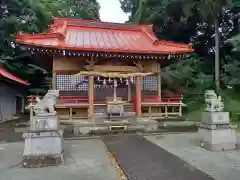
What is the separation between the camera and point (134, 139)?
812cm

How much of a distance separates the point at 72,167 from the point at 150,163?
1.76 m

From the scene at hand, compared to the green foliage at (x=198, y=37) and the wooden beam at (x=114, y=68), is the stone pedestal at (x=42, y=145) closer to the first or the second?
the wooden beam at (x=114, y=68)

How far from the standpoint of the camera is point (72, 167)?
5.04 m

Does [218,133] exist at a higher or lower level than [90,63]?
lower

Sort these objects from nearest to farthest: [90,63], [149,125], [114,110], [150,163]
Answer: [150,163] → [149,125] → [114,110] → [90,63]

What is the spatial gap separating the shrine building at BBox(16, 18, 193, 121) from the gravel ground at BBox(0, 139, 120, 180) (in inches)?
183

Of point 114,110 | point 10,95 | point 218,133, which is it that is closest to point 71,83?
point 114,110

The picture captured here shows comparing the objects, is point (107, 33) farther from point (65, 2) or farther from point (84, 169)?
point (65, 2)

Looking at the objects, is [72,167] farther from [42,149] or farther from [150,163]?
[150,163]

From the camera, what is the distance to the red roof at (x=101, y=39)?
11.5 m

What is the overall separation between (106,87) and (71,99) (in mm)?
2761

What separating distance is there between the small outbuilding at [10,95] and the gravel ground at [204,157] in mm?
10115

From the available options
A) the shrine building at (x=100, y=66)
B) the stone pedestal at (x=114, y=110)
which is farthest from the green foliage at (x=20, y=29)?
the stone pedestal at (x=114, y=110)

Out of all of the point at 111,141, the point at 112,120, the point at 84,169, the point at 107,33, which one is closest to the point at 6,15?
the point at 107,33
